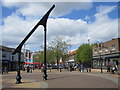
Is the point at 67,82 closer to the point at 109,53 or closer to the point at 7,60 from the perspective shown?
the point at 109,53

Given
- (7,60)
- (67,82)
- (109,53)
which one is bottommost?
(67,82)

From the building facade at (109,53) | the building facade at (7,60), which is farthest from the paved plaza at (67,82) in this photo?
the building facade at (7,60)

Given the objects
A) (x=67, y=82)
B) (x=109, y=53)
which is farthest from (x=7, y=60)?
(x=67, y=82)

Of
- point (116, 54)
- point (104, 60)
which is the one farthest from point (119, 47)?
point (104, 60)

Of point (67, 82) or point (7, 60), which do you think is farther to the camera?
point (7, 60)

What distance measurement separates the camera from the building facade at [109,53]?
42.6 meters

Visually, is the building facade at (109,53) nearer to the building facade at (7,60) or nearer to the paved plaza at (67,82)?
the paved plaza at (67,82)

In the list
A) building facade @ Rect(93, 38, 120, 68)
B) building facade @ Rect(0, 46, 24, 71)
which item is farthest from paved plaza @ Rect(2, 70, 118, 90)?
building facade @ Rect(0, 46, 24, 71)

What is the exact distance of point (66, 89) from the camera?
35.5ft

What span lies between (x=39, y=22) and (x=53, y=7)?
2590mm

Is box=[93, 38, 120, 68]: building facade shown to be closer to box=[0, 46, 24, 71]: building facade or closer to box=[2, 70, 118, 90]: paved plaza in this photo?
Answer: box=[2, 70, 118, 90]: paved plaza

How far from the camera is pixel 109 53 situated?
4619cm

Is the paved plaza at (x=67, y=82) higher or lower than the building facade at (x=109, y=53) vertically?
lower

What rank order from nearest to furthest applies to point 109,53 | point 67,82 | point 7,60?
1. point 67,82
2. point 109,53
3. point 7,60
